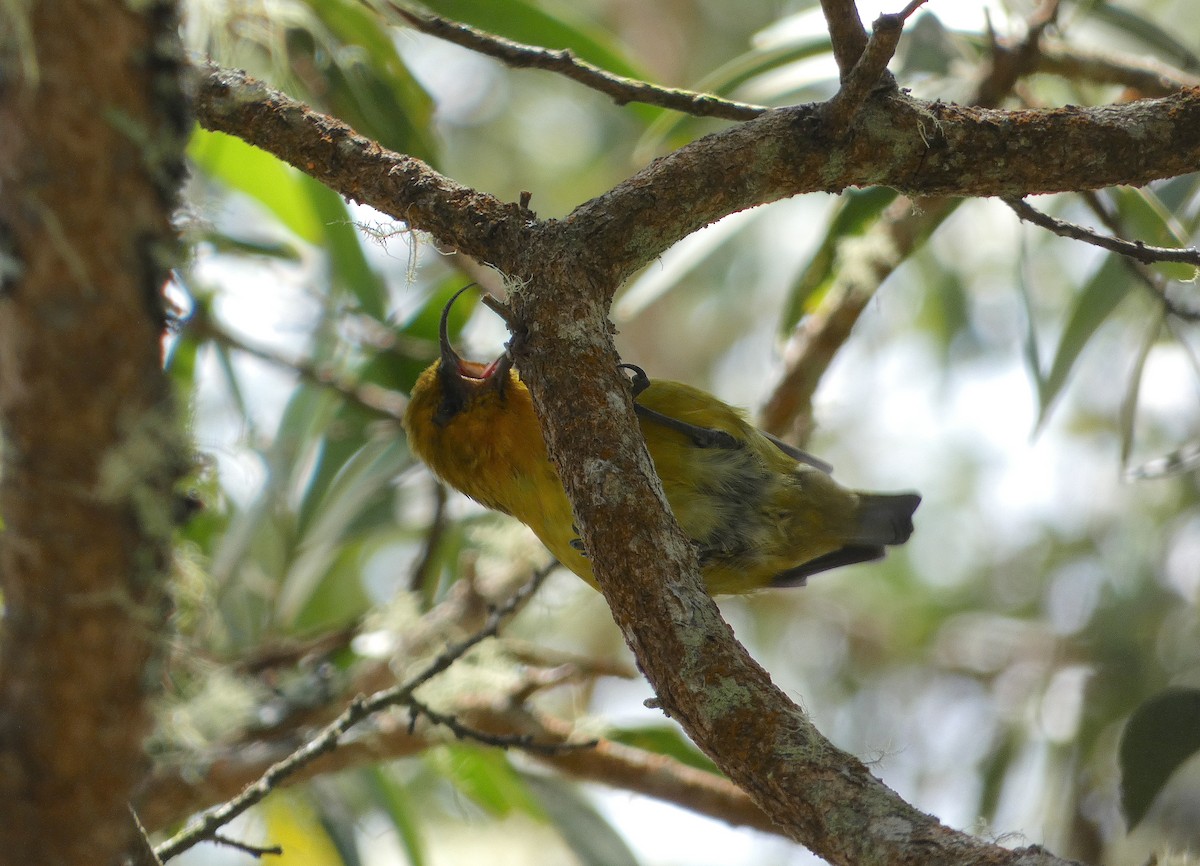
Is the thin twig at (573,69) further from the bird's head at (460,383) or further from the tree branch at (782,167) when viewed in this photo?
the bird's head at (460,383)

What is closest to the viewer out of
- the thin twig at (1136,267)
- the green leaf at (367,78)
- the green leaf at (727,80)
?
the thin twig at (1136,267)

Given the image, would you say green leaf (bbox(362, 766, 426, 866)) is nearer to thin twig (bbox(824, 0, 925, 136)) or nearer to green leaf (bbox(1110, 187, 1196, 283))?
thin twig (bbox(824, 0, 925, 136))

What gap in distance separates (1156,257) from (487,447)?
185cm

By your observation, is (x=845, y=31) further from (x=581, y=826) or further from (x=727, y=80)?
(x=581, y=826)

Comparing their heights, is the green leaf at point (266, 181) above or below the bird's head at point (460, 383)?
above

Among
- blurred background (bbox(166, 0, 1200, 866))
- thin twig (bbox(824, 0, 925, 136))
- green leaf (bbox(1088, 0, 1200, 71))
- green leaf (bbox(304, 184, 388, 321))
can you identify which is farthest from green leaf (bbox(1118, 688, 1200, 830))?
green leaf (bbox(304, 184, 388, 321))

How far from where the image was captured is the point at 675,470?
10.5 ft

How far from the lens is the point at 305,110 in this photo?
2.05 meters

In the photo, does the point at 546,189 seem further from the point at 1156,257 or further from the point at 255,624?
the point at 1156,257

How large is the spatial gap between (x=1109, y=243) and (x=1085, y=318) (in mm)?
1559

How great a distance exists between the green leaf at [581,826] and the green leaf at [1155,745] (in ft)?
6.03

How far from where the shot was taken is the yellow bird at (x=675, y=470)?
123 inches

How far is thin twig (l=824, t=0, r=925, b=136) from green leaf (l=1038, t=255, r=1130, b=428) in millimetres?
1874

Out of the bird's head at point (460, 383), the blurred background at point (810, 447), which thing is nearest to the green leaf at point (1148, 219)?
the blurred background at point (810, 447)
